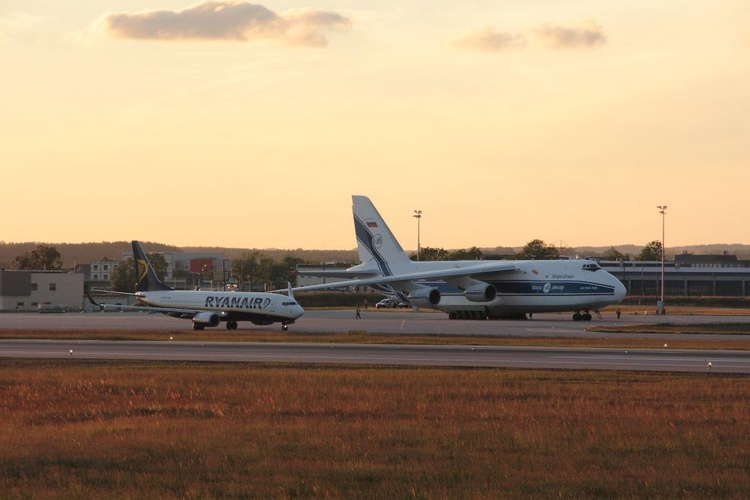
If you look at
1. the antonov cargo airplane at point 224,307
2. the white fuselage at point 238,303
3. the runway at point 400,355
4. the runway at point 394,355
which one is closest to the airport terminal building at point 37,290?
the antonov cargo airplane at point 224,307

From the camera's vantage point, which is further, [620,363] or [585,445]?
[620,363]

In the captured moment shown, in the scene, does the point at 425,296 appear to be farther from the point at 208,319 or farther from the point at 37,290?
the point at 37,290

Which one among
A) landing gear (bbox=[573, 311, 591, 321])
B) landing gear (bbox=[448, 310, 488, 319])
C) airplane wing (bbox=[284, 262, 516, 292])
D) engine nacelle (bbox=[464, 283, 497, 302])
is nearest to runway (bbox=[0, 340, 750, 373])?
airplane wing (bbox=[284, 262, 516, 292])

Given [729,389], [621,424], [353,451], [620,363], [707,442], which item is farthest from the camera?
[620,363]

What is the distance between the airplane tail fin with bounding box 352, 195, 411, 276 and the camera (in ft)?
309

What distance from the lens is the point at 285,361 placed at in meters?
41.5

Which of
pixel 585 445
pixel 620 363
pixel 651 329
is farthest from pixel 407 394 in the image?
pixel 651 329

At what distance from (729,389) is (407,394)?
9487 millimetres

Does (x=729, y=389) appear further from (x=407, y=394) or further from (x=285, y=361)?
(x=285, y=361)

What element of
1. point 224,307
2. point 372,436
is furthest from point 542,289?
point 372,436

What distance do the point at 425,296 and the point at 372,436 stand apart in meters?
68.0

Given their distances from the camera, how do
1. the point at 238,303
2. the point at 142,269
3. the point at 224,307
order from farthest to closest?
1. the point at 142,269
2. the point at 224,307
3. the point at 238,303

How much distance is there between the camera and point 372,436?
21.3 meters

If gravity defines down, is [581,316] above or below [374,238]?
below
